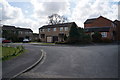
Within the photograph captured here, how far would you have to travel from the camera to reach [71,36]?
85.7 feet

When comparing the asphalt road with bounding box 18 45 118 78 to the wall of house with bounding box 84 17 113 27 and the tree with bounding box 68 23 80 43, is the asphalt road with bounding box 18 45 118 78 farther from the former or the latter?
the wall of house with bounding box 84 17 113 27

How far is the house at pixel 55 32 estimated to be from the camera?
40.2 meters

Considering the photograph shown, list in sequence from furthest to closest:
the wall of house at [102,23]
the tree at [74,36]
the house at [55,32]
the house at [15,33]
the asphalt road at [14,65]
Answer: the house at [15,33] < the house at [55,32] < the wall of house at [102,23] < the tree at [74,36] < the asphalt road at [14,65]

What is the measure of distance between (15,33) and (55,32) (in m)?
17.3

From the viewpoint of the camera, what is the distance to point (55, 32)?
4244 centimetres

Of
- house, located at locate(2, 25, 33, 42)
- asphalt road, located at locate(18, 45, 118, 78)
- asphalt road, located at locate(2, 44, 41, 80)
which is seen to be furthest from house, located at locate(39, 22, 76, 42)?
asphalt road, located at locate(2, 44, 41, 80)

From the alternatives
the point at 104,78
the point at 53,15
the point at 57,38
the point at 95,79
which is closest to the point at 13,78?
the point at 95,79

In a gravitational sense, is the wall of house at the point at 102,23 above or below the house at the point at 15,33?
above

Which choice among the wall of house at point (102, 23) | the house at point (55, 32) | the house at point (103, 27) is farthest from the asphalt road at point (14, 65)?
the wall of house at point (102, 23)

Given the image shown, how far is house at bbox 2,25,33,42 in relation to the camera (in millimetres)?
41131

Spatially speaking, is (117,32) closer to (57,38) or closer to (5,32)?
(57,38)

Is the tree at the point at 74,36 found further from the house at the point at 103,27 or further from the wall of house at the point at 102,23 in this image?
the wall of house at the point at 102,23

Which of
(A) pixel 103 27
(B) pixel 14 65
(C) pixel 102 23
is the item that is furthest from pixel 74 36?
(B) pixel 14 65

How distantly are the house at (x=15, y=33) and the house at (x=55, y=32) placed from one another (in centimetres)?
1040
